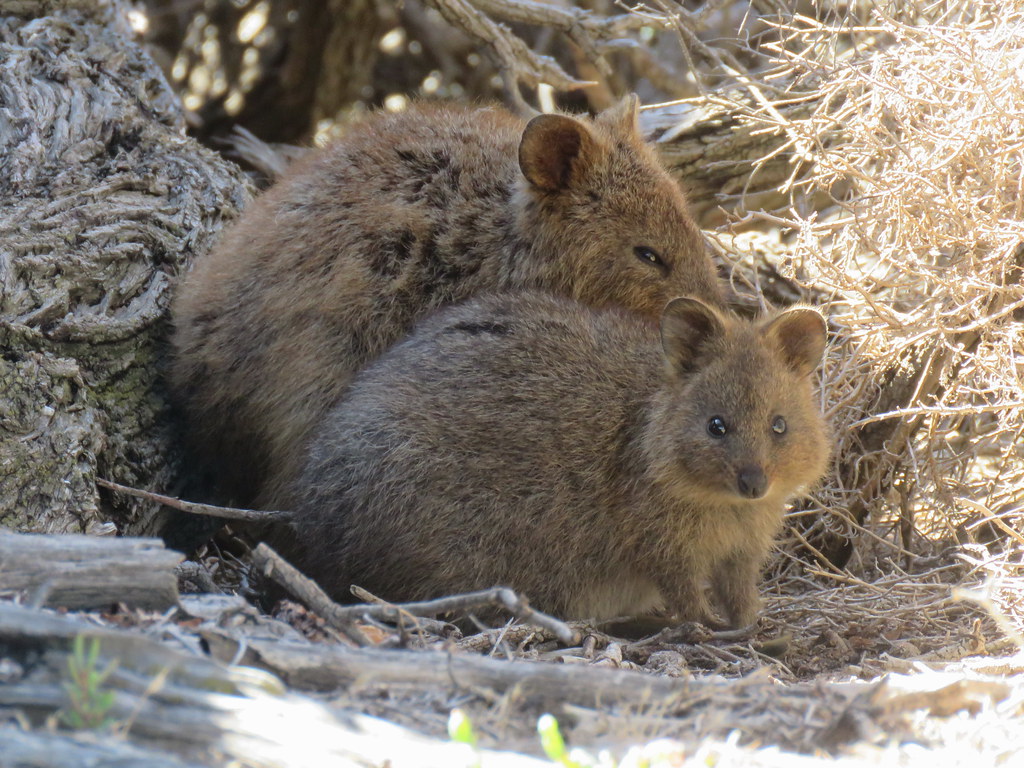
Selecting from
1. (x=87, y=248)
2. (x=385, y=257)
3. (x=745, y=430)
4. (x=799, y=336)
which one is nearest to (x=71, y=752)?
(x=745, y=430)

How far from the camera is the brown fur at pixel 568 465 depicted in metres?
4.62

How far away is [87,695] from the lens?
2.57 meters

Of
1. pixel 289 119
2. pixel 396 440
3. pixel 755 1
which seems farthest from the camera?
pixel 289 119

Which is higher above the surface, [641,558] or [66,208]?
[66,208]

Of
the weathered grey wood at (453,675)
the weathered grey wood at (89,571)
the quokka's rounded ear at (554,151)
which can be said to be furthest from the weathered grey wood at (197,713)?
the quokka's rounded ear at (554,151)

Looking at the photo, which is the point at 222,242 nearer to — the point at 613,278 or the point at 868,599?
the point at 613,278

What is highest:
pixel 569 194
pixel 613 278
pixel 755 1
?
pixel 755 1

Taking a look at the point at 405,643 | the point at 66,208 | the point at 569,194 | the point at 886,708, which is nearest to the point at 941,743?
the point at 886,708

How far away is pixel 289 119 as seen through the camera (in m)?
9.77

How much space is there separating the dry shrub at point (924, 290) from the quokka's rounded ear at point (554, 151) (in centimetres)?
102

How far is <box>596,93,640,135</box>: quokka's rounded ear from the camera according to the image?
593 cm

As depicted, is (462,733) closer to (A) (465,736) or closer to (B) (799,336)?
(A) (465,736)

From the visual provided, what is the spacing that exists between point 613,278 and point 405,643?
2.72 meters

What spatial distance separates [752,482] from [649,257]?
65.7 inches
